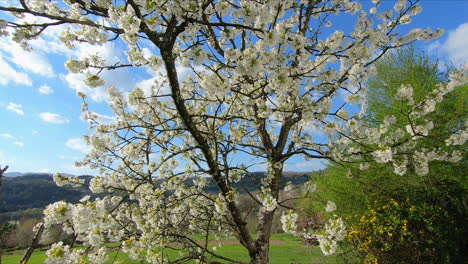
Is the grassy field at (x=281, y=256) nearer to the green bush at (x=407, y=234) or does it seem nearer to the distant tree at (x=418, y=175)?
the green bush at (x=407, y=234)

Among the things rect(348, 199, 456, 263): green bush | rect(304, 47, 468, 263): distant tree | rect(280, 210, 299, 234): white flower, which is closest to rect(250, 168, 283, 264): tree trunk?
rect(280, 210, 299, 234): white flower

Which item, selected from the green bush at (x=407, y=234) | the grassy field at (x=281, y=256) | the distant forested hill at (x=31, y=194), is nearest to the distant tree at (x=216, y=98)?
the green bush at (x=407, y=234)

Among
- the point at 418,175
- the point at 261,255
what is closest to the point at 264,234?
the point at 261,255

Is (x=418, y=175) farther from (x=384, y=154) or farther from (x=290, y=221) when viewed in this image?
(x=290, y=221)

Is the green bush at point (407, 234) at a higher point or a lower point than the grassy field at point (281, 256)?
higher

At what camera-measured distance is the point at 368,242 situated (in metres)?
9.60

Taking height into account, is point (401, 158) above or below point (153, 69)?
below

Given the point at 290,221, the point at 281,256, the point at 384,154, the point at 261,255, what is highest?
the point at 384,154

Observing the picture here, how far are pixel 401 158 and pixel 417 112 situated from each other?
76 centimetres

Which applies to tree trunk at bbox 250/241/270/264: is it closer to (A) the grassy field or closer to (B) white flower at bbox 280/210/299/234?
(B) white flower at bbox 280/210/299/234

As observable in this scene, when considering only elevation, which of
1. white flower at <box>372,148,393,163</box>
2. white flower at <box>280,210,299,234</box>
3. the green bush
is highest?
white flower at <box>372,148,393,163</box>

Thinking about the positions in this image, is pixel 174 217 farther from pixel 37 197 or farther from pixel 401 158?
pixel 37 197

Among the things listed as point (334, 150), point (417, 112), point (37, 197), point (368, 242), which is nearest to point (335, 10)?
point (417, 112)

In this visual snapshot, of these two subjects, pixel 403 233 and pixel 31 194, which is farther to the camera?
pixel 31 194
